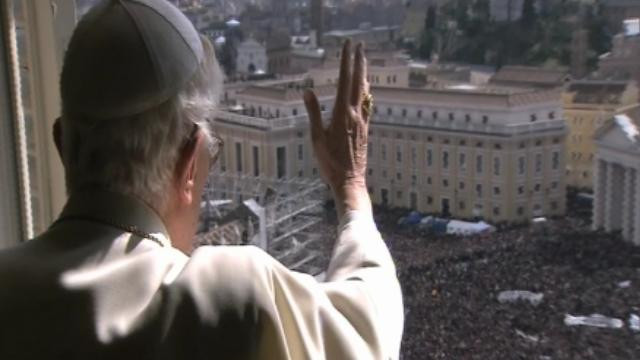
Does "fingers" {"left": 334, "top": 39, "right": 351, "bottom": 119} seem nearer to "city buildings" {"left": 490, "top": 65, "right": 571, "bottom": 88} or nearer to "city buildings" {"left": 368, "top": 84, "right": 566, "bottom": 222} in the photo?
"city buildings" {"left": 368, "top": 84, "right": 566, "bottom": 222}

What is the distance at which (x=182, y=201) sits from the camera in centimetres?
35

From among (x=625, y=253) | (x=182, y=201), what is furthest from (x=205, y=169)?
(x=625, y=253)

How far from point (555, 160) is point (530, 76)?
0.55 metres

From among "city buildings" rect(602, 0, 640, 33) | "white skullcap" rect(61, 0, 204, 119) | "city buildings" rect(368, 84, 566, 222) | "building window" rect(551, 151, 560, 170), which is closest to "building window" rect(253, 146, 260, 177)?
"city buildings" rect(368, 84, 566, 222)

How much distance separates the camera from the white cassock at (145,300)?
0.30 metres

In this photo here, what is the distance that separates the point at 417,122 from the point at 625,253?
934 millimetres

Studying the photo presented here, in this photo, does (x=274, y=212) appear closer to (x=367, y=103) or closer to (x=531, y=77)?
(x=531, y=77)

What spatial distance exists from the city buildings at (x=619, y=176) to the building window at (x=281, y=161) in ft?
3.77

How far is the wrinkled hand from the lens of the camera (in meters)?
0.44

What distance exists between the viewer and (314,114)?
1.46 feet

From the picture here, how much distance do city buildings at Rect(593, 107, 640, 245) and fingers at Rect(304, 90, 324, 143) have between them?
9.48 ft

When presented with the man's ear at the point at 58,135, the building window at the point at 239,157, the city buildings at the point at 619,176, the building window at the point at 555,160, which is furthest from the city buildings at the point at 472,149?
the man's ear at the point at 58,135

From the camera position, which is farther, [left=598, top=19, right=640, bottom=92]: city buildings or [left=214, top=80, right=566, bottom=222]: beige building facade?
[left=598, top=19, right=640, bottom=92]: city buildings

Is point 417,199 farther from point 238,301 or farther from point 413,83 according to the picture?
point 238,301
